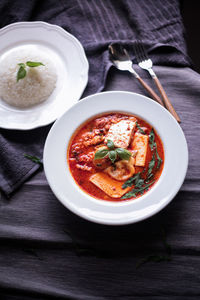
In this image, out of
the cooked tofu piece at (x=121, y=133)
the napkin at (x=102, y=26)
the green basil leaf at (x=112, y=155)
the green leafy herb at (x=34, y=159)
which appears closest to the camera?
the green basil leaf at (x=112, y=155)

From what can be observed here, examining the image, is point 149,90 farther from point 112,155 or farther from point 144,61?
point 112,155

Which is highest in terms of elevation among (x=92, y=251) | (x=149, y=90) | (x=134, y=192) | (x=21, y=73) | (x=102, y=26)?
(x=21, y=73)

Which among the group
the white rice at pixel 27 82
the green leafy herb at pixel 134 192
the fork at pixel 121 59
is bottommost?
the green leafy herb at pixel 134 192

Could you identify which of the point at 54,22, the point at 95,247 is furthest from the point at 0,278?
the point at 54,22

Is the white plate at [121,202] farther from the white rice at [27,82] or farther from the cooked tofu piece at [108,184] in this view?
the white rice at [27,82]

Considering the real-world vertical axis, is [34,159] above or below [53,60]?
below

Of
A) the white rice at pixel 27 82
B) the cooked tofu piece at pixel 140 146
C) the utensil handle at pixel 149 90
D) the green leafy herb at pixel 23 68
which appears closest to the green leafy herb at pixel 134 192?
the cooked tofu piece at pixel 140 146

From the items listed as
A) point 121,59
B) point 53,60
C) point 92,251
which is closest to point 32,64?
point 53,60

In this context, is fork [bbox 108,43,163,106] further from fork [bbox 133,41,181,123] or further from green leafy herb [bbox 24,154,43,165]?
green leafy herb [bbox 24,154,43,165]
